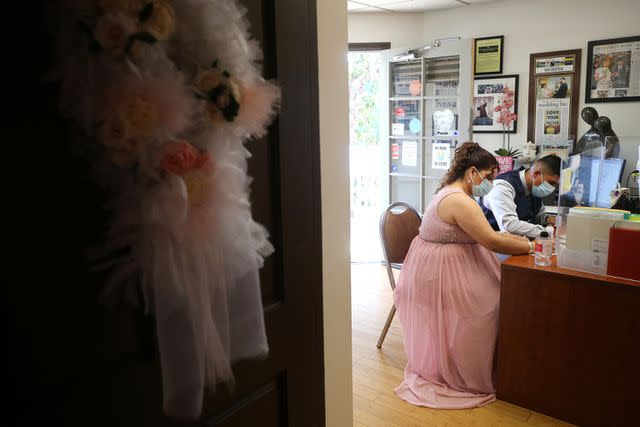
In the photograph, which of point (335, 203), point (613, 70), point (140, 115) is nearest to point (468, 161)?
point (335, 203)

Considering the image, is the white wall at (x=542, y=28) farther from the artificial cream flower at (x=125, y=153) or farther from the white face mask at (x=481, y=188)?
the artificial cream flower at (x=125, y=153)

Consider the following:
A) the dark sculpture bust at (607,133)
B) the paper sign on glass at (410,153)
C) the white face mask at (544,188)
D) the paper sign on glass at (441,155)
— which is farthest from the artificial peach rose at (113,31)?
the paper sign on glass at (410,153)

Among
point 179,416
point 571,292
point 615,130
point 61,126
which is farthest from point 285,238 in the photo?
point 615,130

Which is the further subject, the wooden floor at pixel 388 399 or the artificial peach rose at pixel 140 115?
the wooden floor at pixel 388 399

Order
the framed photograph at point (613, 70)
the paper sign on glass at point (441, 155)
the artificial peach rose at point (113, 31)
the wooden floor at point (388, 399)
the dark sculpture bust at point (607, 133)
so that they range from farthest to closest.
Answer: the paper sign on glass at point (441, 155), the framed photograph at point (613, 70), the dark sculpture bust at point (607, 133), the wooden floor at point (388, 399), the artificial peach rose at point (113, 31)

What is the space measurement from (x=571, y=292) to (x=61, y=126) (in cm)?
220

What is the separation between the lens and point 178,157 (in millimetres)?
765

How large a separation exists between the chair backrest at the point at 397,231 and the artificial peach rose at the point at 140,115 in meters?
2.32

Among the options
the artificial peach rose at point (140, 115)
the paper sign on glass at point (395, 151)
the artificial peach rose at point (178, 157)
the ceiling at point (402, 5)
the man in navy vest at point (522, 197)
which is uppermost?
the ceiling at point (402, 5)

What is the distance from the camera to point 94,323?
81 centimetres

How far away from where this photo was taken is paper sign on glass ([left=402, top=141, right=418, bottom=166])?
475 cm

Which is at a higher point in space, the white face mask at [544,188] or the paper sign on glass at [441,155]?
the paper sign on glass at [441,155]

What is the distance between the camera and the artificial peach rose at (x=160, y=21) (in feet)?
2.41

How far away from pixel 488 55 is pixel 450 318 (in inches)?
114
